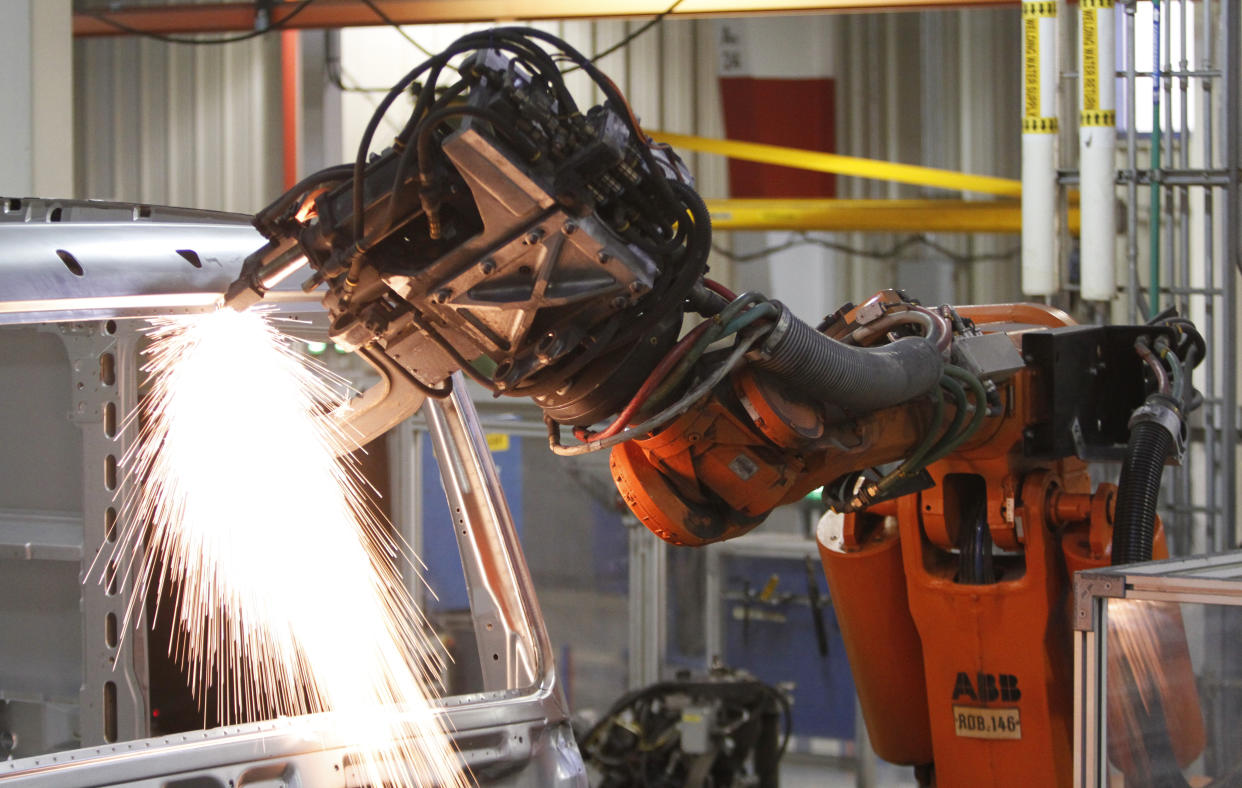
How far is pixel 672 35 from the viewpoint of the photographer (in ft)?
24.3

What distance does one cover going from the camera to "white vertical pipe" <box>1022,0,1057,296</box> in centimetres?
520

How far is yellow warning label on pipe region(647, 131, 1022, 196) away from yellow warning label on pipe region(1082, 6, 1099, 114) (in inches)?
51.6

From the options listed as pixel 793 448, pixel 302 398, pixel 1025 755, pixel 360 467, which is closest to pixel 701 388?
pixel 793 448

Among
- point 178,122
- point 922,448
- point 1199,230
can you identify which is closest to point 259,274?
point 922,448

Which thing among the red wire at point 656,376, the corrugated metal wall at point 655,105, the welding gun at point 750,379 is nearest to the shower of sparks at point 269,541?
the welding gun at point 750,379

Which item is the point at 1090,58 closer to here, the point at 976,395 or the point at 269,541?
the point at 976,395

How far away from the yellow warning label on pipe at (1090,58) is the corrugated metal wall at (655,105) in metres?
1.82

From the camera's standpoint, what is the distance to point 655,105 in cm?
746

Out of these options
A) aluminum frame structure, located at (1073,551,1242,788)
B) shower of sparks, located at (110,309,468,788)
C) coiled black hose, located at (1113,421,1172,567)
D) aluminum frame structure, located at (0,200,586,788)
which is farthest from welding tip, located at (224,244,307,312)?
coiled black hose, located at (1113,421,1172,567)

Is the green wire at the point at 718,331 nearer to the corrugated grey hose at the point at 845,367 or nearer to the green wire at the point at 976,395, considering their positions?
the corrugated grey hose at the point at 845,367

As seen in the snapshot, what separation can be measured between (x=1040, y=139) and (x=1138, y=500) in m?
2.94

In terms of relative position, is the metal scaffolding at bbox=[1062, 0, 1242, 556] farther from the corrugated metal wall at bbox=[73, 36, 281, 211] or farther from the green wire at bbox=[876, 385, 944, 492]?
the corrugated metal wall at bbox=[73, 36, 281, 211]

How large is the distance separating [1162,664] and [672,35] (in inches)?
221

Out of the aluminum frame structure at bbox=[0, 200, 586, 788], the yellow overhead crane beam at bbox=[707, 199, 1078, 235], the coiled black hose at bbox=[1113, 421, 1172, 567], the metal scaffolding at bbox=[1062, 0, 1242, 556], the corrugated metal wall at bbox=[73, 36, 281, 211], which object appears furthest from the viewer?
the corrugated metal wall at bbox=[73, 36, 281, 211]
